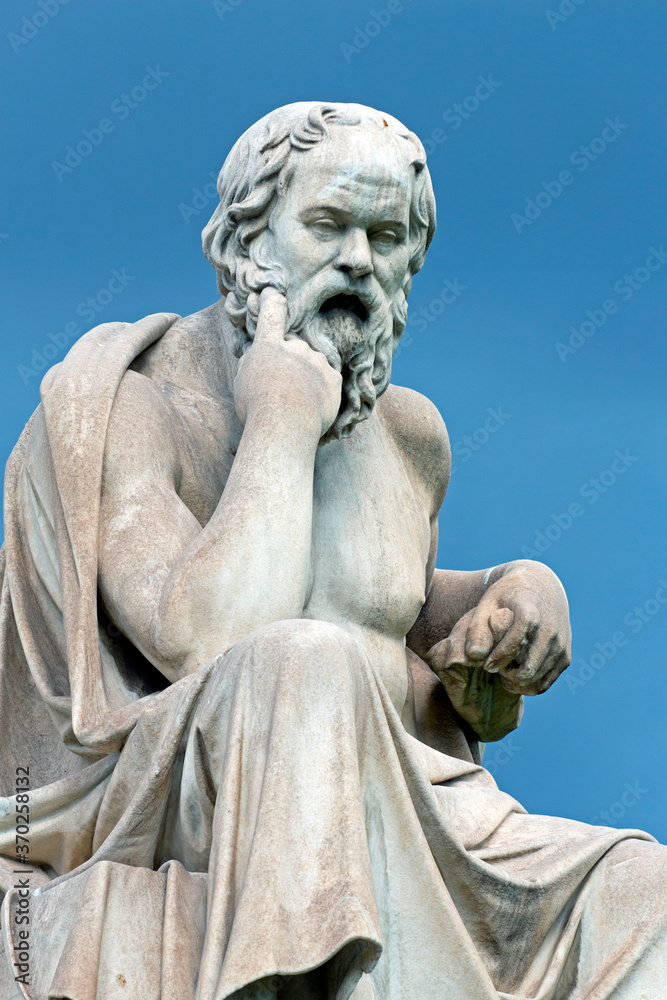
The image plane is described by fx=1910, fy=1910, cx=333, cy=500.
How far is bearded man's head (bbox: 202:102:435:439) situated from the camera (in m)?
7.53

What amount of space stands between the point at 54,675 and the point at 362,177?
231 cm

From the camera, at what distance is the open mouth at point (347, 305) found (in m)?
7.66

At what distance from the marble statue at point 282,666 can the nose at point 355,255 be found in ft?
0.04

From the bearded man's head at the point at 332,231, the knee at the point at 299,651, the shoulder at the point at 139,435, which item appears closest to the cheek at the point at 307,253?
the bearded man's head at the point at 332,231

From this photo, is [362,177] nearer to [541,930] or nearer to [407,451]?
[407,451]

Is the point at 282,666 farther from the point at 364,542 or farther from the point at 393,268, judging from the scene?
the point at 393,268

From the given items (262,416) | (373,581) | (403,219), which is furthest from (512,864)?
(403,219)

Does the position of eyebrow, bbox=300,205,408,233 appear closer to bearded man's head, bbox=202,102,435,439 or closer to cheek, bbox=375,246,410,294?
bearded man's head, bbox=202,102,435,439

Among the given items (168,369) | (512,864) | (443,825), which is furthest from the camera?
(168,369)

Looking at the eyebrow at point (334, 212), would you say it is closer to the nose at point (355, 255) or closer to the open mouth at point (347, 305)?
the nose at point (355, 255)

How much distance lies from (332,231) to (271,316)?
42 centimetres

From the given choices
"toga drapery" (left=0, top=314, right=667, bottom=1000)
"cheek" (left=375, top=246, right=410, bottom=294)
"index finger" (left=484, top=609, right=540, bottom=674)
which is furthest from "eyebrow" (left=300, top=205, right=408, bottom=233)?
"index finger" (left=484, top=609, right=540, bottom=674)

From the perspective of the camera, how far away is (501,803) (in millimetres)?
7270

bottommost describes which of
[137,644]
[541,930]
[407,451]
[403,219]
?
[541,930]
